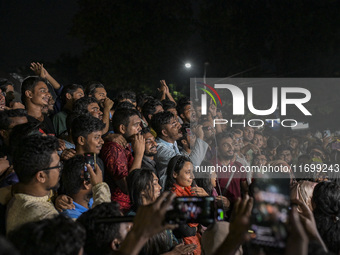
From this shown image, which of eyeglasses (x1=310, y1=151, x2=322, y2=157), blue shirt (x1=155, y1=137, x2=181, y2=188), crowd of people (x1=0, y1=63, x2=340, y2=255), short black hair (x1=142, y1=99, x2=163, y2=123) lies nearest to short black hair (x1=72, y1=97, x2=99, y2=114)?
crowd of people (x1=0, y1=63, x2=340, y2=255)

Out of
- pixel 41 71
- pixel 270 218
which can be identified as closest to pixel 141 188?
pixel 270 218

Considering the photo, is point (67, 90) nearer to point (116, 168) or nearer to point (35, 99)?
point (35, 99)

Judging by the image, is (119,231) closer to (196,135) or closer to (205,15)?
(196,135)

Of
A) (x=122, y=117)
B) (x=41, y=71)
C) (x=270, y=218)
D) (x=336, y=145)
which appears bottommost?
(x=270, y=218)

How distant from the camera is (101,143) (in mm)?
4250

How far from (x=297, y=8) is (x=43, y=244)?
18807 mm

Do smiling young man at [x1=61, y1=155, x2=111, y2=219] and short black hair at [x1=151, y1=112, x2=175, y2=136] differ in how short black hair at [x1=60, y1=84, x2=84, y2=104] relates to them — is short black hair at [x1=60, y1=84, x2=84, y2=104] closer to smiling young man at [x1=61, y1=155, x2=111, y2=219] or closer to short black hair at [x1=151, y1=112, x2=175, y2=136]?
short black hair at [x1=151, y1=112, x2=175, y2=136]

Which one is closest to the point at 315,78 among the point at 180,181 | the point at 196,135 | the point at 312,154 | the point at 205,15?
the point at 205,15

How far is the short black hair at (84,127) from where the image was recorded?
13.8ft

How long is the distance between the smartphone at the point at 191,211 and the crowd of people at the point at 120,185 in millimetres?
31

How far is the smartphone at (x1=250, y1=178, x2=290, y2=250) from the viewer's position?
5.96ft

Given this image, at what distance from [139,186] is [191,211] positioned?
1.66 meters

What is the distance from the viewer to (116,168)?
413cm

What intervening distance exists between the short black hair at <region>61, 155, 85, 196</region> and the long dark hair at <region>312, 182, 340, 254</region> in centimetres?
198
